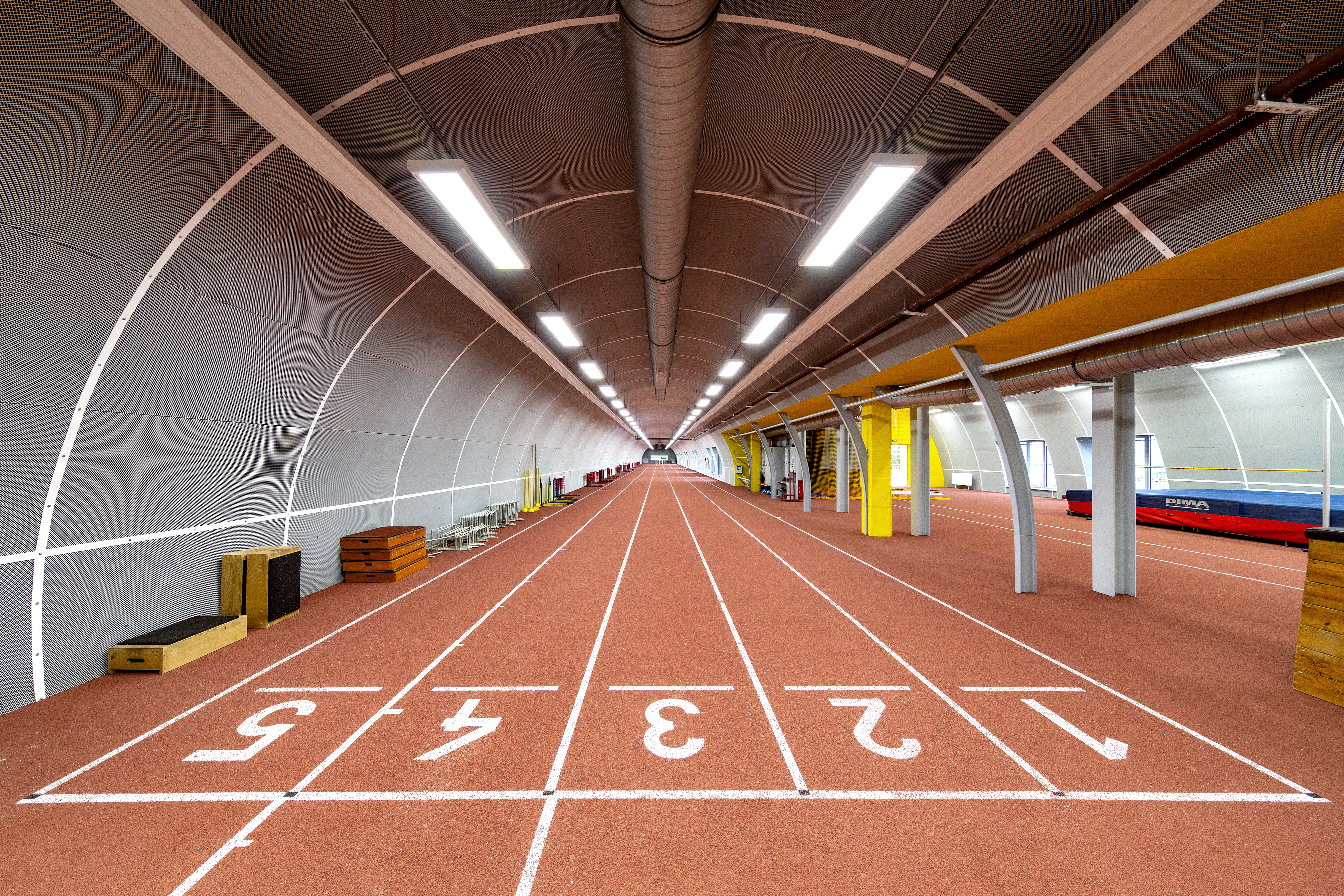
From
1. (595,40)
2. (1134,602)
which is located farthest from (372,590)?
(1134,602)

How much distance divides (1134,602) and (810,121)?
29.7 feet

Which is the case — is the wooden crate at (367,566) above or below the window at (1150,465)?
below

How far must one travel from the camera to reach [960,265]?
6.85 metres

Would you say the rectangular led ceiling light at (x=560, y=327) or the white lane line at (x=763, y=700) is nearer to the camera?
the white lane line at (x=763, y=700)

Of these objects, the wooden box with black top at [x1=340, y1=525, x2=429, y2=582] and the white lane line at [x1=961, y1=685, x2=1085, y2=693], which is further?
the wooden box with black top at [x1=340, y1=525, x2=429, y2=582]

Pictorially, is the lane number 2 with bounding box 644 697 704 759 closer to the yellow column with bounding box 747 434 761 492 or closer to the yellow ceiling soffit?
the yellow ceiling soffit

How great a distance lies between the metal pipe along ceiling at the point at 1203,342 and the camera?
5309 millimetres

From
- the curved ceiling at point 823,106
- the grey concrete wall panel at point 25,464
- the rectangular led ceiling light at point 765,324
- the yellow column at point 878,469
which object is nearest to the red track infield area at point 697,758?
the grey concrete wall panel at point 25,464

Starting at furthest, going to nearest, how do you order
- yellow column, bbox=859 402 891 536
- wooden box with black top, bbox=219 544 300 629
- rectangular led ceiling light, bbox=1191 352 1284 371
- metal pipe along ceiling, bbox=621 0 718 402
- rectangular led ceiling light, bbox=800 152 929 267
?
rectangular led ceiling light, bbox=1191 352 1284 371, yellow column, bbox=859 402 891 536, wooden box with black top, bbox=219 544 300 629, rectangular led ceiling light, bbox=800 152 929 267, metal pipe along ceiling, bbox=621 0 718 402

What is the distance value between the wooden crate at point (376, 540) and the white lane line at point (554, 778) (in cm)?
484

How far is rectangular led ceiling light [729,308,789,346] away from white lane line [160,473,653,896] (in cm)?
705

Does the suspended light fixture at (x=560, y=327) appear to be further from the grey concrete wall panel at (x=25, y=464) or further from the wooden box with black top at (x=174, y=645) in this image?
the wooden box with black top at (x=174, y=645)

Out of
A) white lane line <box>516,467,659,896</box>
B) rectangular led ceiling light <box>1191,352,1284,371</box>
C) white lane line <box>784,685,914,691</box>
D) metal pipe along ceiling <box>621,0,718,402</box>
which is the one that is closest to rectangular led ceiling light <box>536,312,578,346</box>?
metal pipe along ceiling <box>621,0,718,402</box>

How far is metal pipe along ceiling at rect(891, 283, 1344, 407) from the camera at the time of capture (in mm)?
5309
